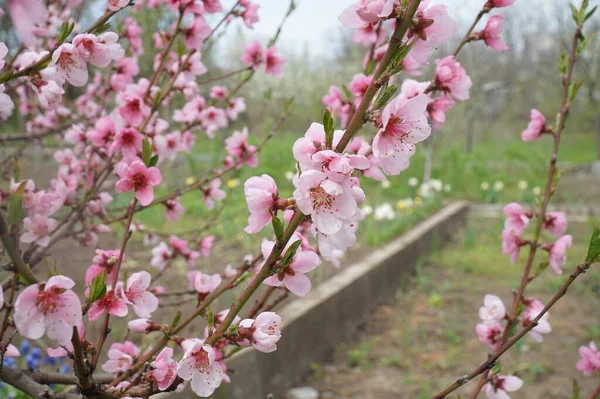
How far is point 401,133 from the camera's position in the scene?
79 centimetres

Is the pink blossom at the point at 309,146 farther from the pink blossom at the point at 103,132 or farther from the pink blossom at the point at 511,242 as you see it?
the pink blossom at the point at 511,242

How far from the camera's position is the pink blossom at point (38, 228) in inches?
48.6

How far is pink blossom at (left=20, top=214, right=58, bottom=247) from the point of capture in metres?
1.23

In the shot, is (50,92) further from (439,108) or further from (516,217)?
(516,217)

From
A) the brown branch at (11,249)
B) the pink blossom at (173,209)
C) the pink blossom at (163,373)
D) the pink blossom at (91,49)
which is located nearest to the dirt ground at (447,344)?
the pink blossom at (173,209)

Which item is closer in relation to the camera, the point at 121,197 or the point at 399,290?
the point at 399,290

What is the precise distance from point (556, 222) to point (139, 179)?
45.9 inches

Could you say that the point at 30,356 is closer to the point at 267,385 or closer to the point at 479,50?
the point at 267,385

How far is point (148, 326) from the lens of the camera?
3.56 ft

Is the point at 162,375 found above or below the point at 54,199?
below

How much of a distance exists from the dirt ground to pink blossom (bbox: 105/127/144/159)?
168 centimetres

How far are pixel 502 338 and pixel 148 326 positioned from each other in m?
0.85

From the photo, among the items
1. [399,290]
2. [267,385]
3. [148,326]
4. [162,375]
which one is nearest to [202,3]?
[148,326]

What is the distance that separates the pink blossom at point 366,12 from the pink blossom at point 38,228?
844mm
